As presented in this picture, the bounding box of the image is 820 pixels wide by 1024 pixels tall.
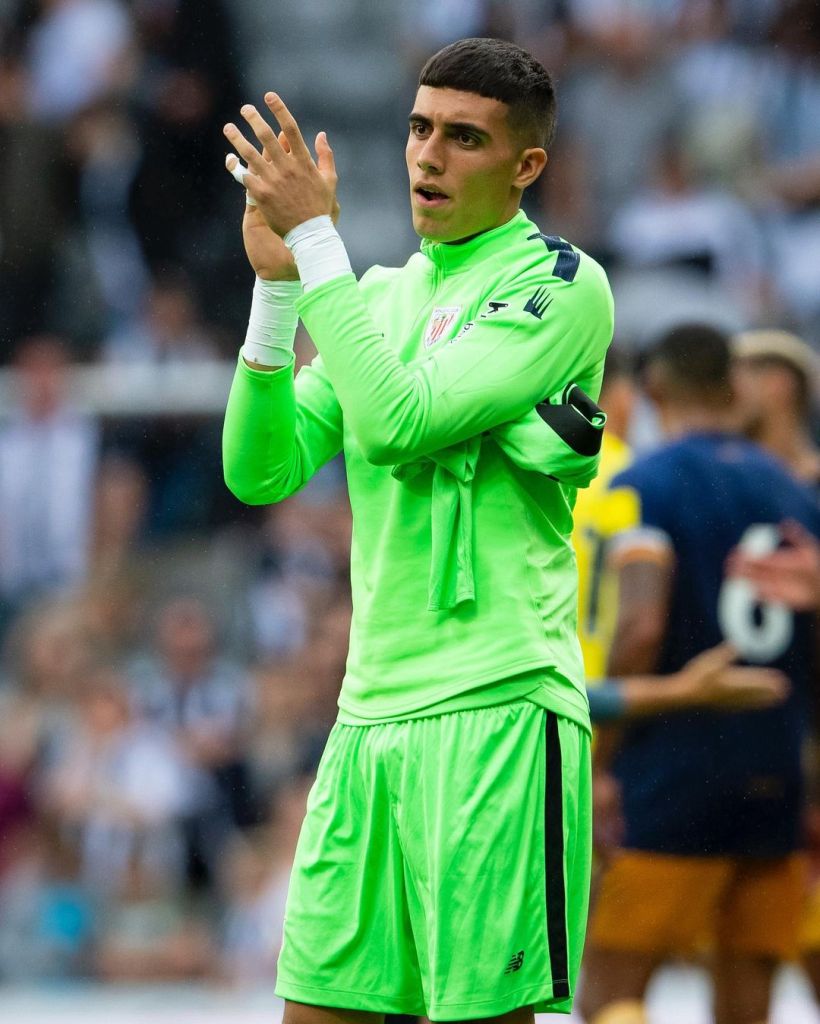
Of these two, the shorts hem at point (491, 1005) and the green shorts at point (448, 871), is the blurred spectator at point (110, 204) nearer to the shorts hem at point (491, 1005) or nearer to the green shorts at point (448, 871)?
the green shorts at point (448, 871)

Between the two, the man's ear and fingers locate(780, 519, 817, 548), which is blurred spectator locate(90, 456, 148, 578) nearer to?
fingers locate(780, 519, 817, 548)

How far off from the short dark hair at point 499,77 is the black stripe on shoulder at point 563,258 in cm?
16

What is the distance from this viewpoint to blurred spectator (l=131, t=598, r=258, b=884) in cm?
779

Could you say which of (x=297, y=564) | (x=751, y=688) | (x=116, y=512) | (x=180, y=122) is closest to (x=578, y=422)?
(x=751, y=688)

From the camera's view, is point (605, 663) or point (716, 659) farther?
point (605, 663)

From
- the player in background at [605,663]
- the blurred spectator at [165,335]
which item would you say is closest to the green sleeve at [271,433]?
the player in background at [605,663]

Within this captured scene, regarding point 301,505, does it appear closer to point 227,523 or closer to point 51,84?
point 227,523

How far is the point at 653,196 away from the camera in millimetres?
9578

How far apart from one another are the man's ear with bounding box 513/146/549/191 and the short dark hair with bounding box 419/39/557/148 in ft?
0.05

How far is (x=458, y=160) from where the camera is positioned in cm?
282

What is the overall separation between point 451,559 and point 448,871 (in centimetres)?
46

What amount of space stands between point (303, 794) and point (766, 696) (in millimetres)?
3150

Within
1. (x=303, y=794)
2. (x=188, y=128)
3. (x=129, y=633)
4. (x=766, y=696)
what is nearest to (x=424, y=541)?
(x=766, y=696)

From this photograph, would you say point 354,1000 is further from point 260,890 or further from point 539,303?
point 260,890
